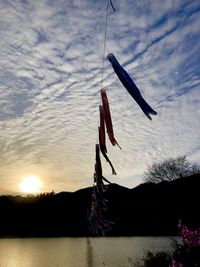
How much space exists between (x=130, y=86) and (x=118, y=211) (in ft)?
241

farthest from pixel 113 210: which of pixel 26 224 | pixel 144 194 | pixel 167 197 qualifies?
pixel 26 224

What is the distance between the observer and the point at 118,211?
76.3 metres

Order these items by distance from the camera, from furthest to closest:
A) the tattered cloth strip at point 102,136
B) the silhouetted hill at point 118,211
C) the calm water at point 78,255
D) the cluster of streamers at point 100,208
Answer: the silhouetted hill at point 118,211
the calm water at point 78,255
the cluster of streamers at point 100,208
the tattered cloth strip at point 102,136

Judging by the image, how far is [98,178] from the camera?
10.2 meters

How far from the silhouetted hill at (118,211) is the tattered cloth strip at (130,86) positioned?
1968 inches

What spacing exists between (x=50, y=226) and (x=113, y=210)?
22458mm

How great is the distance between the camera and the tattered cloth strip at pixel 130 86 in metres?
6.11

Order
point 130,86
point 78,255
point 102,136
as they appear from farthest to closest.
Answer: point 78,255, point 102,136, point 130,86

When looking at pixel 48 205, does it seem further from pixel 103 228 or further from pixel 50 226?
pixel 103 228

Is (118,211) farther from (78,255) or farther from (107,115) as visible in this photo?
(107,115)

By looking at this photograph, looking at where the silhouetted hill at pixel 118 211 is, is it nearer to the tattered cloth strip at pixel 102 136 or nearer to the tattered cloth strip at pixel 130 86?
the tattered cloth strip at pixel 102 136

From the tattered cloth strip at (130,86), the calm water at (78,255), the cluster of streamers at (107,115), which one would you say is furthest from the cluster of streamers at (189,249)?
the calm water at (78,255)

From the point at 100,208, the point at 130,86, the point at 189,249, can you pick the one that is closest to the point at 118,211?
the point at 100,208

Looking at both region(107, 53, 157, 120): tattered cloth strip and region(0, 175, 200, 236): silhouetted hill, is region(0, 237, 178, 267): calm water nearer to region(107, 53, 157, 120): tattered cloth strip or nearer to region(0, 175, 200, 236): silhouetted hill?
region(0, 175, 200, 236): silhouetted hill
